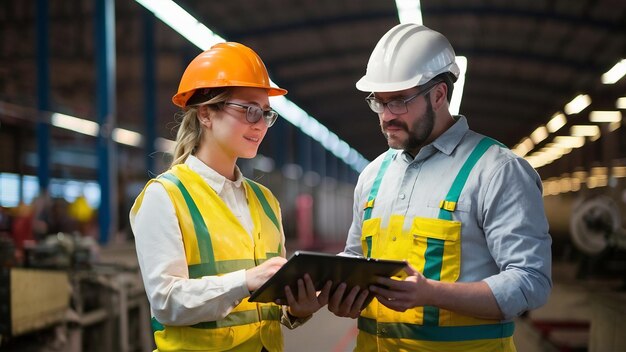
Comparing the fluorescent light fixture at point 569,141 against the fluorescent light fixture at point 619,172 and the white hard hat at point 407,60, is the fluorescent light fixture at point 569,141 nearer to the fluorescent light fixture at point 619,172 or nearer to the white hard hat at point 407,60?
the fluorescent light fixture at point 619,172

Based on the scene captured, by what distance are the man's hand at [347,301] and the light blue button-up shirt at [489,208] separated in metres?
0.35

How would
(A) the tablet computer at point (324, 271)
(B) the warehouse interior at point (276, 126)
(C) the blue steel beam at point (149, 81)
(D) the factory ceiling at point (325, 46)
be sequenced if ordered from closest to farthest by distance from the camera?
(A) the tablet computer at point (324, 271)
(B) the warehouse interior at point (276, 126)
(C) the blue steel beam at point (149, 81)
(D) the factory ceiling at point (325, 46)

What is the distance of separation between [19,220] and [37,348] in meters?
4.71

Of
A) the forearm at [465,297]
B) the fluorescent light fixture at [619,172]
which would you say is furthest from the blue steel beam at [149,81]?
the forearm at [465,297]

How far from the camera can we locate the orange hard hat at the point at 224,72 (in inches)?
104

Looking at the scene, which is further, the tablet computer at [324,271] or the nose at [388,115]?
the nose at [388,115]

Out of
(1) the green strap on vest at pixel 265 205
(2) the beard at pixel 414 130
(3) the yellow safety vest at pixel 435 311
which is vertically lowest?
(3) the yellow safety vest at pixel 435 311

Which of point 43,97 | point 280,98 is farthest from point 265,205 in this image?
point 280,98

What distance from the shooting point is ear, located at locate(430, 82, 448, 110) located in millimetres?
2672

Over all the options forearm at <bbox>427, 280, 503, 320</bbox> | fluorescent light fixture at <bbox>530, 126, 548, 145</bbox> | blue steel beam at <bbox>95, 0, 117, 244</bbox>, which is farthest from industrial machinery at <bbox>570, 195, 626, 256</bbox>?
fluorescent light fixture at <bbox>530, 126, 548, 145</bbox>

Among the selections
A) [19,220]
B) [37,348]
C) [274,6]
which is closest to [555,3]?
[274,6]

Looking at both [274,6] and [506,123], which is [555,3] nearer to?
[274,6]

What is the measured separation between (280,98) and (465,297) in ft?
51.5

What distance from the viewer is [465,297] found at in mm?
2344
